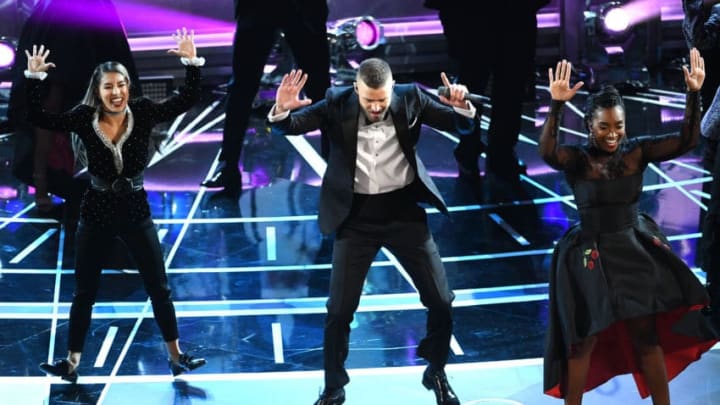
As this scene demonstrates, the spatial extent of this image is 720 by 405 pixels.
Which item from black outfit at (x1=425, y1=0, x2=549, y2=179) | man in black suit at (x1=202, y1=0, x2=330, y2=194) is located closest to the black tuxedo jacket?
man in black suit at (x1=202, y1=0, x2=330, y2=194)

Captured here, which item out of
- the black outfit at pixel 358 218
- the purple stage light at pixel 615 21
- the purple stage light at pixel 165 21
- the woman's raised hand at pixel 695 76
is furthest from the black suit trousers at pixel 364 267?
the purple stage light at pixel 165 21

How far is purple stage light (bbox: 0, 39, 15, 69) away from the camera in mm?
11297

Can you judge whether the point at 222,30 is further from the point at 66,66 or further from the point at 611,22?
the point at 66,66

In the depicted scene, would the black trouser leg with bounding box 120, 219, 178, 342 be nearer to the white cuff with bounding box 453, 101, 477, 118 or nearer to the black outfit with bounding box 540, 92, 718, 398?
the white cuff with bounding box 453, 101, 477, 118

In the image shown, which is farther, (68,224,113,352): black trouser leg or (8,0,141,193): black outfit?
(8,0,141,193): black outfit

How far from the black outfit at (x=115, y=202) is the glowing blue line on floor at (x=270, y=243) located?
5.55ft

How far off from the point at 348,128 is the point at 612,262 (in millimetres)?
1200

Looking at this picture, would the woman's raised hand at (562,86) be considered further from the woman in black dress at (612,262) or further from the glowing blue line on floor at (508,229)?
the glowing blue line on floor at (508,229)

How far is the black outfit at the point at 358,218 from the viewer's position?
4.87 meters

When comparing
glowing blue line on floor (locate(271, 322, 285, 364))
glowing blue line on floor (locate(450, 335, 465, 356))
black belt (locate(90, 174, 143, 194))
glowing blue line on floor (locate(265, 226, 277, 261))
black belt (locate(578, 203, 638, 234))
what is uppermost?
black belt (locate(90, 174, 143, 194))

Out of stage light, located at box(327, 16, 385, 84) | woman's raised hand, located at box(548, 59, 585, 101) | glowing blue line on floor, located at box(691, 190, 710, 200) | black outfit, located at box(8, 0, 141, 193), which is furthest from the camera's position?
stage light, located at box(327, 16, 385, 84)

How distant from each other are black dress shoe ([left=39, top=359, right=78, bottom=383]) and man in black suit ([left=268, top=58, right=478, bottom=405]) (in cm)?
123

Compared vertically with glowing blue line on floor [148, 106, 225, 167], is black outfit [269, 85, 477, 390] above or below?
above

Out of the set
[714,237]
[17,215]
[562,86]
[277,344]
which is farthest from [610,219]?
[17,215]
